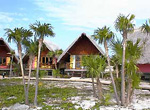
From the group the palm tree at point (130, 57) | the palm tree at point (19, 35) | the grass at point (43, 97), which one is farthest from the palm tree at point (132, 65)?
the palm tree at point (19, 35)

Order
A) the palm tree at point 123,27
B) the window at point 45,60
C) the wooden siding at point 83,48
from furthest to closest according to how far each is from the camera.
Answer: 1. the window at point 45,60
2. the wooden siding at point 83,48
3. the palm tree at point 123,27

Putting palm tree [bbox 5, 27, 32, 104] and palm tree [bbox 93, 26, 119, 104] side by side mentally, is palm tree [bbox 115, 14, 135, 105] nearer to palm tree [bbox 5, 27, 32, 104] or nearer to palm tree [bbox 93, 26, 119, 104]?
palm tree [bbox 93, 26, 119, 104]

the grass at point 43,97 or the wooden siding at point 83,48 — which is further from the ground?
the wooden siding at point 83,48

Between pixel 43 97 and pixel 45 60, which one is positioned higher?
pixel 45 60

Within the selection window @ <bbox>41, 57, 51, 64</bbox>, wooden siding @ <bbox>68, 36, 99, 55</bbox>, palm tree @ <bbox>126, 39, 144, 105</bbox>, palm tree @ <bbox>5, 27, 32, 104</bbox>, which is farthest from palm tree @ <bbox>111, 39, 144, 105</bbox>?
window @ <bbox>41, 57, 51, 64</bbox>

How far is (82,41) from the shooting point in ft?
104

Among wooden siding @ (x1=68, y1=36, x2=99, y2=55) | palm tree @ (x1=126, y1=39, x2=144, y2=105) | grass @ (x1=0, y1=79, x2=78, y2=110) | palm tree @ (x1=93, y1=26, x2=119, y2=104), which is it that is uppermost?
wooden siding @ (x1=68, y1=36, x2=99, y2=55)

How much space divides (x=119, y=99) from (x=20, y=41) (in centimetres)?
552

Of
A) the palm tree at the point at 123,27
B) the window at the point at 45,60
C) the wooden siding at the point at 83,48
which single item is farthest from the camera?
the window at the point at 45,60

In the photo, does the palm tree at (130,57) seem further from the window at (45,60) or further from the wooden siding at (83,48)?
the window at (45,60)

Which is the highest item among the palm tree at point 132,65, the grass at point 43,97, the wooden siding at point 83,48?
the wooden siding at point 83,48

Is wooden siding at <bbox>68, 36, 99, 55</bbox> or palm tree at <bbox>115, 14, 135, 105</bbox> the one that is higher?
wooden siding at <bbox>68, 36, 99, 55</bbox>

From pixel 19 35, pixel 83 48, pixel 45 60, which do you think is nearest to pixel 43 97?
pixel 19 35

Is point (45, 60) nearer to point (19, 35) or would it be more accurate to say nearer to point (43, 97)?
point (43, 97)
